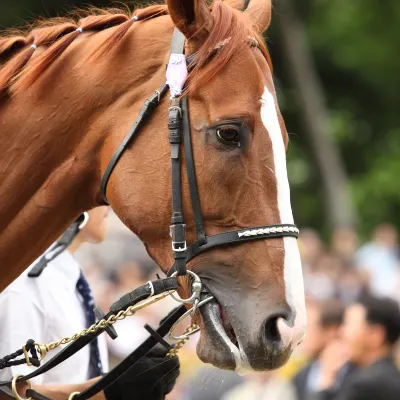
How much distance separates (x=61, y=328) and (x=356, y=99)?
1817cm

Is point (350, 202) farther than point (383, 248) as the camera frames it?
Yes

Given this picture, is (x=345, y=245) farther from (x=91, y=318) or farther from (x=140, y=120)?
(x=140, y=120)

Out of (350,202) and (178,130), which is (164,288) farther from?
(350,202)

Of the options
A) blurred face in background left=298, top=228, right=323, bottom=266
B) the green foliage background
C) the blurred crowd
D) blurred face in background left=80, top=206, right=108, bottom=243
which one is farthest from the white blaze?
the green foliage background

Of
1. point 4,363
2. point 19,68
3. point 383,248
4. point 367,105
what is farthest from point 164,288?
point 367,105

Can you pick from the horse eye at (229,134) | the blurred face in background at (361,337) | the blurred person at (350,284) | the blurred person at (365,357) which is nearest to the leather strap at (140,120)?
the horse eye at (229,134)

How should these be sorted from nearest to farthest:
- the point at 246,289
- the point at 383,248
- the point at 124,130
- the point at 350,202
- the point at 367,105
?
the point at 246,289 < the point at 124,130 < the point at 383,248 < the point at 350,202 < the point at 367,105

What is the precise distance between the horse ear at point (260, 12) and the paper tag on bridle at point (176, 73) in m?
0.56

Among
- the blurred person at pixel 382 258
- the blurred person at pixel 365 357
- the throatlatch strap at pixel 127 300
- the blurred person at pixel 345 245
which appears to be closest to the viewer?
the throatlatch strap at pixel 127 300

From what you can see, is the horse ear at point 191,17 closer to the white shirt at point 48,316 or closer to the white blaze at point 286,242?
the white blaze at point 286,242

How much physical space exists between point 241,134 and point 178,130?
0.79ft

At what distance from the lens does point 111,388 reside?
13.0ft

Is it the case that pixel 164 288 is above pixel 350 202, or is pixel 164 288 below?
above

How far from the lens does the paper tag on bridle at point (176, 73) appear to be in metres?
3.33
